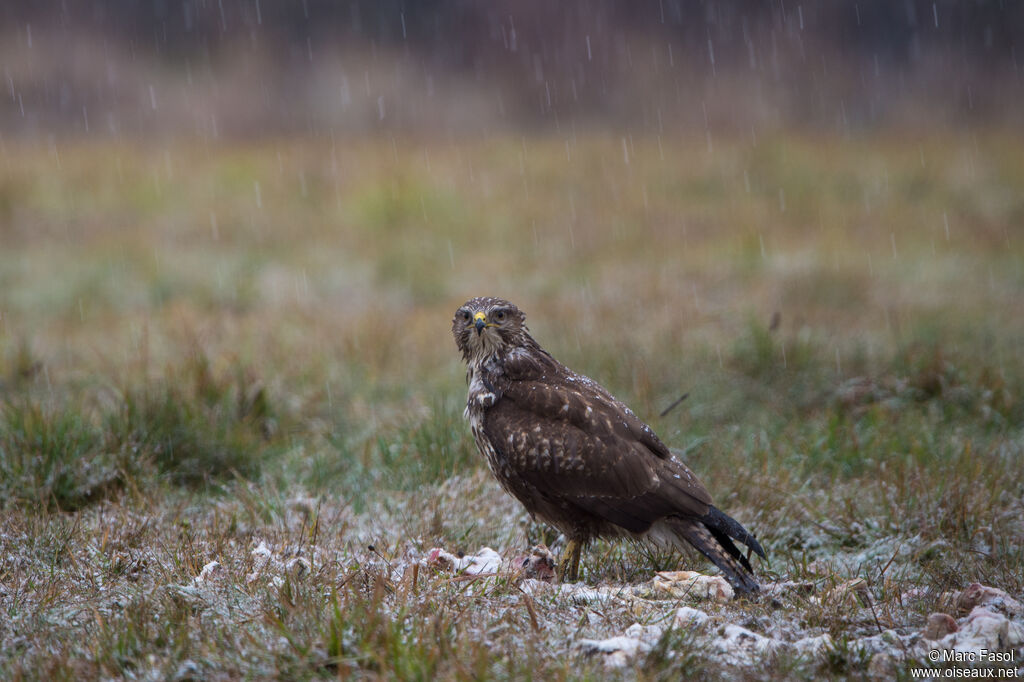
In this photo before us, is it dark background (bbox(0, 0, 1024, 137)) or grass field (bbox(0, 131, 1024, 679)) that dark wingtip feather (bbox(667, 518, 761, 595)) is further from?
dark background (bbox(0, 0, 1024, 137))

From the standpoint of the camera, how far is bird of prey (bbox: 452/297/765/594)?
425 cm

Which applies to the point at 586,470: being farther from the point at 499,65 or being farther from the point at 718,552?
the point at 499,65

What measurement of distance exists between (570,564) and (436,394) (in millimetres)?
2905

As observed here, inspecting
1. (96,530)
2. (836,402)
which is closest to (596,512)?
(96,530)

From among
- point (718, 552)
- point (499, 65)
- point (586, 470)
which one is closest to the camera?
point (718, 552)

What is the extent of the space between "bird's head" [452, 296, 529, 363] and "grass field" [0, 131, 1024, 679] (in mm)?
856

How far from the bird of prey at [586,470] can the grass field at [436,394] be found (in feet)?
0.85

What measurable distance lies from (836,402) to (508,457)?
3.38 m

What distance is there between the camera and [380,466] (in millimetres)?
5805

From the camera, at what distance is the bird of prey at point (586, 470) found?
13.9 ft

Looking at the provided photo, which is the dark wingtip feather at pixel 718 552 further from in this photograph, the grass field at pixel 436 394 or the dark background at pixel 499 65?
the dark background at pixel 499 65

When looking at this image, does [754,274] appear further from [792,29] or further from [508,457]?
[792,29]

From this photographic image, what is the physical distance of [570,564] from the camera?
4.37m

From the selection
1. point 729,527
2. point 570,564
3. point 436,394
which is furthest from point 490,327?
point 436,394
